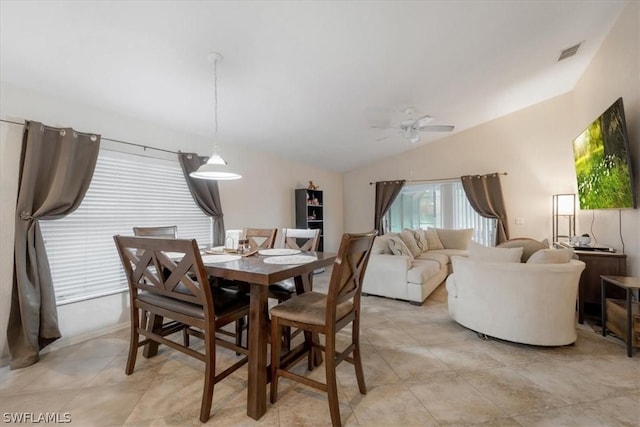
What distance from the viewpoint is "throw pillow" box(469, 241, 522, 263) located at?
2596 mm

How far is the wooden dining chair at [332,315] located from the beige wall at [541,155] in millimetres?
2873

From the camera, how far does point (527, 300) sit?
7.62ft

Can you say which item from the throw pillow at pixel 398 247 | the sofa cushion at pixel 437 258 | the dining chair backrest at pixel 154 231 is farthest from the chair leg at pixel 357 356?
the sofa cushion at pixel 437 258

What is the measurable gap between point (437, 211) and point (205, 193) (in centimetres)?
470

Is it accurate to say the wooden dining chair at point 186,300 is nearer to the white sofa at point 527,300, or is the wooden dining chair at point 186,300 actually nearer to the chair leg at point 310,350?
the chair leg at point 310,350

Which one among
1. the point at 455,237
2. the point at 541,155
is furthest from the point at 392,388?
the point at 541,155

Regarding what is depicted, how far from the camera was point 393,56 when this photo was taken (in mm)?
2564

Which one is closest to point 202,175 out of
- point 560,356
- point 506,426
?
point 506,426

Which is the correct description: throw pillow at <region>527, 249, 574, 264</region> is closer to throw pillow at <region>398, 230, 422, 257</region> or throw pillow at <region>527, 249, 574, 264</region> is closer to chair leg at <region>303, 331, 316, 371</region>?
throw pillow at <region>398, 230, 422, 257</region>

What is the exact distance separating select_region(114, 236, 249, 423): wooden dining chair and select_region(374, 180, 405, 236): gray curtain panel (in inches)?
189

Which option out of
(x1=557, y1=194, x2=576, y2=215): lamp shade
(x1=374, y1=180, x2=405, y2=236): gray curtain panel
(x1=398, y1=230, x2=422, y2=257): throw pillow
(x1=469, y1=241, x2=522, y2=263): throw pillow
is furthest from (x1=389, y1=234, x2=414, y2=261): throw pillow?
(x1=557, y1=194, x2=576, y2=215): lamp shade

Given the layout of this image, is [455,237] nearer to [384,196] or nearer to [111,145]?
[384,196]

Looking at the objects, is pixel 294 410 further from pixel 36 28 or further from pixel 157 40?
pixel 36 28

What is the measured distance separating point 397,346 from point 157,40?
2972mm
